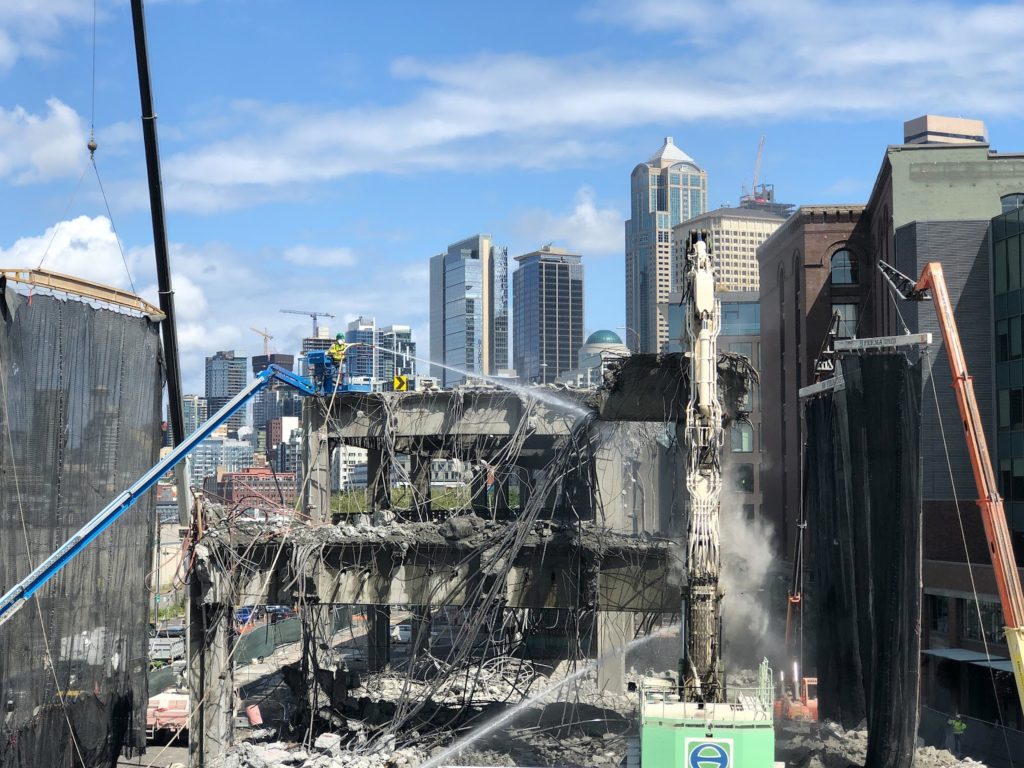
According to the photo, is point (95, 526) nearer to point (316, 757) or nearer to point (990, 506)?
point (316, 757)

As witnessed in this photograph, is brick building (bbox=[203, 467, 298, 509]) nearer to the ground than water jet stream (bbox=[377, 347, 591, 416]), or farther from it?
nearer to the ground

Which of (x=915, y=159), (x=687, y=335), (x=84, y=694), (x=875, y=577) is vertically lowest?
(x=84, y=694)

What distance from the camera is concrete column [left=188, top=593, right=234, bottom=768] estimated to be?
32.9 m

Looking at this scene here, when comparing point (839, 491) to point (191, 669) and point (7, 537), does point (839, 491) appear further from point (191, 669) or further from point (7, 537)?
point (7, 537)

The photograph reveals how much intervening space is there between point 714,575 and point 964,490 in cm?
2158

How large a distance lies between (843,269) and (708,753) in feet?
138

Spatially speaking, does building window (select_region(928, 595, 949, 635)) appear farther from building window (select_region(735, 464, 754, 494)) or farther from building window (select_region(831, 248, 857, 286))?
building window (select_region(735, 464, 754, 494))

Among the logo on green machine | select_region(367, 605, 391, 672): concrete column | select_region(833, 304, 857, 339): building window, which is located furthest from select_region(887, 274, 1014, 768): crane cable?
select_region(367, 605, 391, 672): concrete column

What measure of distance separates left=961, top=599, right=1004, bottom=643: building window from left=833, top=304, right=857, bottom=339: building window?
1985cm

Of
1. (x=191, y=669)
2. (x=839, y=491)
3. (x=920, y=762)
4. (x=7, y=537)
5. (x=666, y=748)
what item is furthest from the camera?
(x=839, y=491)

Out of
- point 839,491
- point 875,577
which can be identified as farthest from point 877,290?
point 875,577

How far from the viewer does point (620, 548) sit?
34594 mm

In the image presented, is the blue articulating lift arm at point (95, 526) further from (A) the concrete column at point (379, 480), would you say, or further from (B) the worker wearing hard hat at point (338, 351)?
(A) the concrete column at point (379, 480)

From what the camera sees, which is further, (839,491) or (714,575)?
(839,491)
